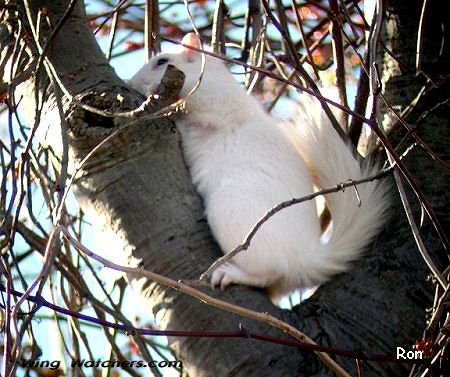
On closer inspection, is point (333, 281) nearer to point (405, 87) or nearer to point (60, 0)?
point (405, 87)

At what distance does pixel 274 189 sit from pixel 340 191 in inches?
7.6

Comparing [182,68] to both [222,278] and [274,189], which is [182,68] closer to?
[274,189]

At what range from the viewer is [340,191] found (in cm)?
241

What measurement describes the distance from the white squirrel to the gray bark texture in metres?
0.14

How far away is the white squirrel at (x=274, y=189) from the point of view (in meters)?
2.24

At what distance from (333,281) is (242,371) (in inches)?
17.0

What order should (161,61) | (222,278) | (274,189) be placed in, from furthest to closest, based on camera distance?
(161,61) < (274,189) < (222,278)

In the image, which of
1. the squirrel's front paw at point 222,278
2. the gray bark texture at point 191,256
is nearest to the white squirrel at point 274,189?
the squirrel's front paw at point 222,278

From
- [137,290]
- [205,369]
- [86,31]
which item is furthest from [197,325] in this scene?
[86,31]

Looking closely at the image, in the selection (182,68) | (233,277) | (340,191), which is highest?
(182,68)

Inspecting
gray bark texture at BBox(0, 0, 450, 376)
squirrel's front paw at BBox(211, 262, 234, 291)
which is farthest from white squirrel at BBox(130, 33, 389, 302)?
gray bark texture at BBox(0, 0, 450, 376)

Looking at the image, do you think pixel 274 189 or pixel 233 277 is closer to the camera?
pixel 233 277

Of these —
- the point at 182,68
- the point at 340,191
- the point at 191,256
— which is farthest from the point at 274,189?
the point at 182,68

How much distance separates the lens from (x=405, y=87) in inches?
95.8
